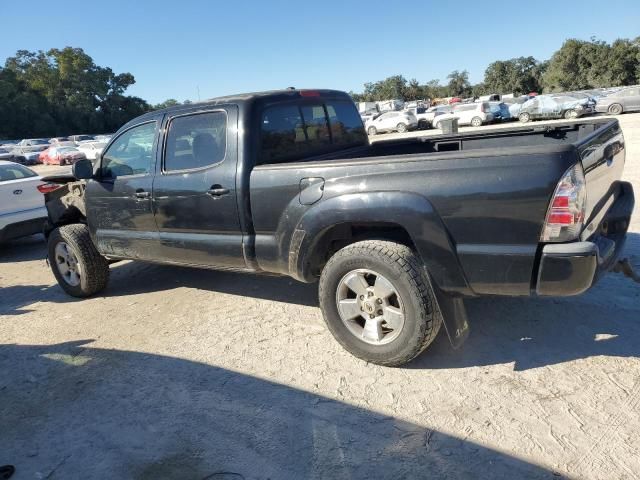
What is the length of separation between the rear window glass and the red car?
1071 inches

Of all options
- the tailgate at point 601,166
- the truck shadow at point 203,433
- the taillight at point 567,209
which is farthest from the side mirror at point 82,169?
the tailgate at point 601,166

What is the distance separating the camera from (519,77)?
77.1 metres

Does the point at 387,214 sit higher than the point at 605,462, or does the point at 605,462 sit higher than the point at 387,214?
the point at 387,214

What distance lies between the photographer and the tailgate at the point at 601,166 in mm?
2859

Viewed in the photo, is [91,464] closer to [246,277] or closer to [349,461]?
[349,461]

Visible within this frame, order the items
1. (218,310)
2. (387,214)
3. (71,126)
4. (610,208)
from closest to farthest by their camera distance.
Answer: (387,214) → (610,208) → (218,310) → (71,126)

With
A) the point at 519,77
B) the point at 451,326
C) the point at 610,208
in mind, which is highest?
the point at 519,77

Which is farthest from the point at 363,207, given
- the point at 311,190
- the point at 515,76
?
the point at 515,76

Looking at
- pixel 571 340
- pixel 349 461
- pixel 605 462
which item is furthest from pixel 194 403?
pixel 571 340

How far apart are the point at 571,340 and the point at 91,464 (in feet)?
10.3

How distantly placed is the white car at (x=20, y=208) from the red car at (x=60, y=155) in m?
28.2

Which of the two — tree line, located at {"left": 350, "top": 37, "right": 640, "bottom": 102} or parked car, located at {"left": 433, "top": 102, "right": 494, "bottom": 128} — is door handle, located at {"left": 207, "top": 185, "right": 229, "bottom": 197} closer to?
parked car, located at {"left": 433, "top": 102, "right": 494, "bottom": 128}

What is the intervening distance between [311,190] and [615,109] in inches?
1126

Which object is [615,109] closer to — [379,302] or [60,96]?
[379,302]
